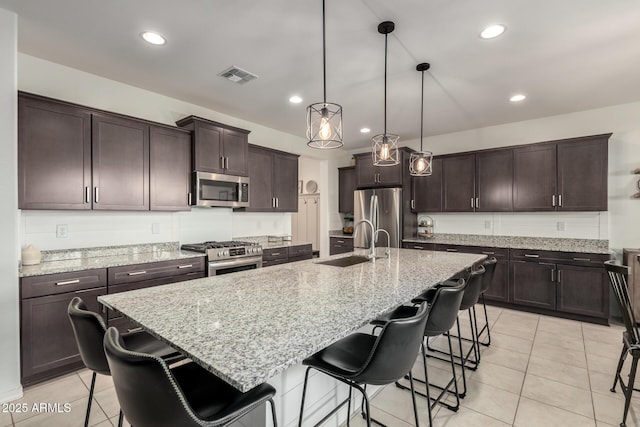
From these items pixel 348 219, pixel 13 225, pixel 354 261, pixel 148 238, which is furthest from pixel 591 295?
pixel 13 225

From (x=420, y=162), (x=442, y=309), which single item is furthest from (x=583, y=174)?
(x=442, y=309)

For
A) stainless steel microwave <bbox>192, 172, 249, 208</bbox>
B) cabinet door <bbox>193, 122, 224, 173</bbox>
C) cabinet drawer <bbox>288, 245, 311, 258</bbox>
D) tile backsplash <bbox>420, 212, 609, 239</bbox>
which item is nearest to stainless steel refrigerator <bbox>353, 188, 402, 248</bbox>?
tile backsplash <bbox>420, 212, 609, 239</bbox>

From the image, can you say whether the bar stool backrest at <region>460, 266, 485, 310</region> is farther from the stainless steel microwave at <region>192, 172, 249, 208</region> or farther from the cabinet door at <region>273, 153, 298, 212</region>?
the cabinet door at <region>273, 153, 298, 212</region>

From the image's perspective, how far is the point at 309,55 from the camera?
2676mm

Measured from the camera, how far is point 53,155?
257 centimetres

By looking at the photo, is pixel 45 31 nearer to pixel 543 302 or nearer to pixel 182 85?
pixel 182 85

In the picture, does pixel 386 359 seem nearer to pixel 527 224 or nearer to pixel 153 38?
pixel 153 38

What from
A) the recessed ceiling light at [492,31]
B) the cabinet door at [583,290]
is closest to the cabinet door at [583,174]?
the cabinet door at [583,290]

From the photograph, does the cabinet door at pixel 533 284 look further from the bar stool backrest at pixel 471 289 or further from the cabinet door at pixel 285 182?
the cabinet door at pixel 285 182

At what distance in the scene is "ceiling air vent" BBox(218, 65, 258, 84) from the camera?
293cm

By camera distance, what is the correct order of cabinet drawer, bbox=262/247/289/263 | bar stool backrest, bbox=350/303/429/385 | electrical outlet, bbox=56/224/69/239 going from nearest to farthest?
1. bar stool backrest, bbox=350/303/429/385
2. electrical outlet, bbox=56/224/69/239
3. cabinet drawer, bbox=262/247/289/263

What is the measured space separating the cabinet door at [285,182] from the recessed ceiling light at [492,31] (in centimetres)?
300

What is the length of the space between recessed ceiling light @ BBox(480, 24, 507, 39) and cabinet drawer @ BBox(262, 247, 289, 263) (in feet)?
10.5

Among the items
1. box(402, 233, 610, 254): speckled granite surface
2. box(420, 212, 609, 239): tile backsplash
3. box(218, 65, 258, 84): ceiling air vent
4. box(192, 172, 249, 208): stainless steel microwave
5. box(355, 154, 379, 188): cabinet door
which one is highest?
box(218, 65, 258, 84): ceiling air vent
